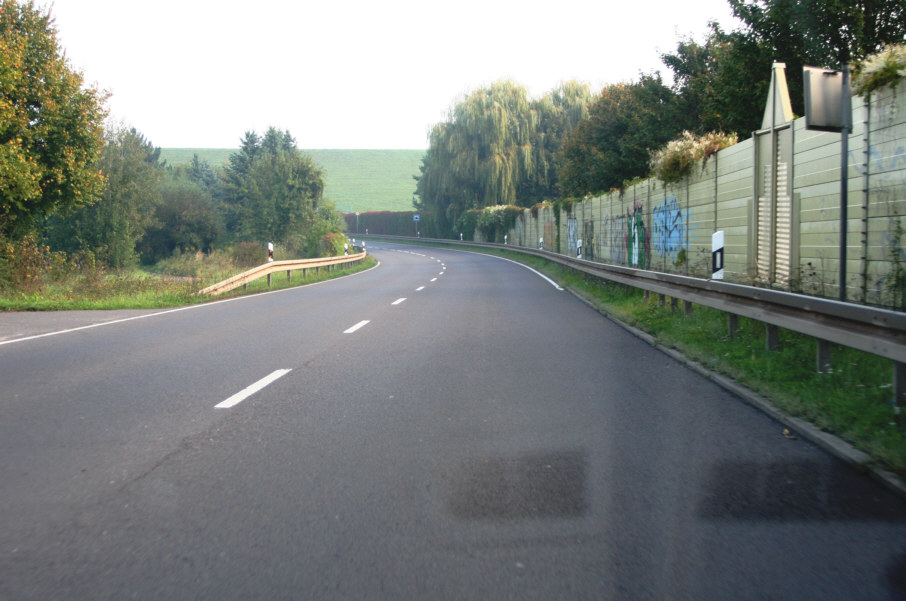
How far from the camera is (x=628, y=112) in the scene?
40.0m

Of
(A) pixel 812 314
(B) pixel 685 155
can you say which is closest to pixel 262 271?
(B) pixel 685 155

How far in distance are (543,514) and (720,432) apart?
6.88 feet

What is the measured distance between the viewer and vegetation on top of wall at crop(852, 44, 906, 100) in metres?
7.43

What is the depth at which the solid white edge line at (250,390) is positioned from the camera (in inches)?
252

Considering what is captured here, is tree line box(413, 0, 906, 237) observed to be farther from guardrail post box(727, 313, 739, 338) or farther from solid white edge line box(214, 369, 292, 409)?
solid white edge line box(214, 369, 292, 409)

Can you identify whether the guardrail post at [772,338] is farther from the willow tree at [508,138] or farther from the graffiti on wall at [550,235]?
the willow tree at [508,138]

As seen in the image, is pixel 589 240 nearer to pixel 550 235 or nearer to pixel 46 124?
pixel 550 235

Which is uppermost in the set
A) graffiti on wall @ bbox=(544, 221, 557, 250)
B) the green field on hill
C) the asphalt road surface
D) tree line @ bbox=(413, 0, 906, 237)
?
the green field on hill

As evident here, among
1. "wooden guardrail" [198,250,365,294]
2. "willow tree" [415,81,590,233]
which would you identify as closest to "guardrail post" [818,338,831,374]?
"wooden guardrail" [198,250,365,294]

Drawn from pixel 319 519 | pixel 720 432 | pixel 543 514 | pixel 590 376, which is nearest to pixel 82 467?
pixel 319 519

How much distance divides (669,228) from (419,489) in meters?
13.4

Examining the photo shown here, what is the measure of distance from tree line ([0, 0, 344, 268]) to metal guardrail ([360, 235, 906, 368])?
1531 centimetres

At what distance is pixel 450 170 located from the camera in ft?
190

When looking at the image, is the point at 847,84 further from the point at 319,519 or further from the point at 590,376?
the point at 319,519
